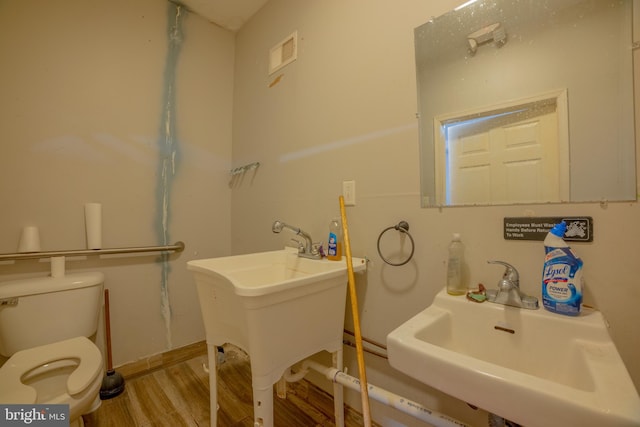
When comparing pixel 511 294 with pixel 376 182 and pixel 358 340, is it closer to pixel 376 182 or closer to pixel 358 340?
pixel 358 340

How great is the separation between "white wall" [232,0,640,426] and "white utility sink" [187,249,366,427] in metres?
0.21

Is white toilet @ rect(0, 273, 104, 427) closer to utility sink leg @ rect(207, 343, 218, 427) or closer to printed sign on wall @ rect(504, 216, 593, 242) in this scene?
utility sink leg @ rect(207, 343, 218, 427)

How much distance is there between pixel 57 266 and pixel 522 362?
2.02 m

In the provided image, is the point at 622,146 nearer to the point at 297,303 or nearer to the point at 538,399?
the point at 538,399

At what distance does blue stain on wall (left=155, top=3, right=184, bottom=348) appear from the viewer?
178 cm

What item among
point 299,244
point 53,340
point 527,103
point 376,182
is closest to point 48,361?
point 53,340

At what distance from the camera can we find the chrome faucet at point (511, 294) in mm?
740

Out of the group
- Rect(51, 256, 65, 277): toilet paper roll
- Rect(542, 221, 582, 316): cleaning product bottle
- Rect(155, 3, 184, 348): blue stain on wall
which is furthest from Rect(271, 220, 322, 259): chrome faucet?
→ Rect(51, 256, 65, 277): toilet paper roll

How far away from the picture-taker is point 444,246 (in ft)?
3.21

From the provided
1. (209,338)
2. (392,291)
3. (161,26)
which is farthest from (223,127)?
(392,291)

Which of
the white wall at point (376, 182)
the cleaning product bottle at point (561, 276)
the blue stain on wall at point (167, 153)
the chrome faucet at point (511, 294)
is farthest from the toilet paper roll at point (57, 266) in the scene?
the cleaning product bottle at point (561, 276)

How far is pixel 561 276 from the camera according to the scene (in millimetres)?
682

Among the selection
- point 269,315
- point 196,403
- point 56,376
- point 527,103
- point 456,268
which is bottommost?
point 196,403

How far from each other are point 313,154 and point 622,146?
3.76 feet
